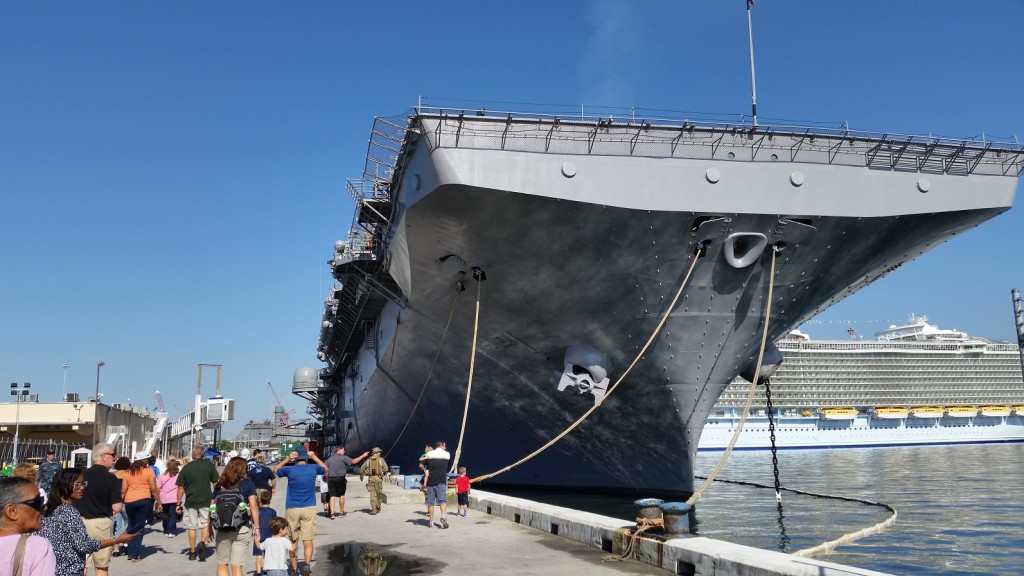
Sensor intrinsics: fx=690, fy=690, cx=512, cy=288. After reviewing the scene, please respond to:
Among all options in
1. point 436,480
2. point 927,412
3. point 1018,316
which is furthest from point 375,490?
point 927,412

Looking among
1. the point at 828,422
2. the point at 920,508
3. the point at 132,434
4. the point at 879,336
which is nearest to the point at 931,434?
the point at 828,422

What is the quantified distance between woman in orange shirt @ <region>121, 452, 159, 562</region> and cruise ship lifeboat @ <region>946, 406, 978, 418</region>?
66.4m

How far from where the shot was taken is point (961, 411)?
194 ft

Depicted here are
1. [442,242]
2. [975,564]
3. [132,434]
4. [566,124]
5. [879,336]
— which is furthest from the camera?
[879,336]

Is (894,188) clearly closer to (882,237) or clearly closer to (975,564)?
(882,237)

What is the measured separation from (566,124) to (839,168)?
451 centimetres

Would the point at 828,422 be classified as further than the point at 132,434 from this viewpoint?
Yes

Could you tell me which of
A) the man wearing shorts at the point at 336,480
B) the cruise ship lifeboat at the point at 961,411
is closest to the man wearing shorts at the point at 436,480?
the man wearing shorts at the point at 336,480

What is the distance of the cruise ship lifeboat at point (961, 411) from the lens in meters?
59.2

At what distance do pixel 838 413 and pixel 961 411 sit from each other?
Answer: 12.0 m

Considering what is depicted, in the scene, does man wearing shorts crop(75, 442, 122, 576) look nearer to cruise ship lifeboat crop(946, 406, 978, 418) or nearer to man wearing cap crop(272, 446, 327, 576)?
man wearing cap crop(272, 446, 327, 576)

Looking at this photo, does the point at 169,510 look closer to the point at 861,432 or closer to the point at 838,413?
the point at 838,413

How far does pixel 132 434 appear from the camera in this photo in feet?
118

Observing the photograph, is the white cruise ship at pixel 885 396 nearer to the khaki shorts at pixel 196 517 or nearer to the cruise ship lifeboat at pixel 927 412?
the cruise ship lifeboat at pixel 927 412
